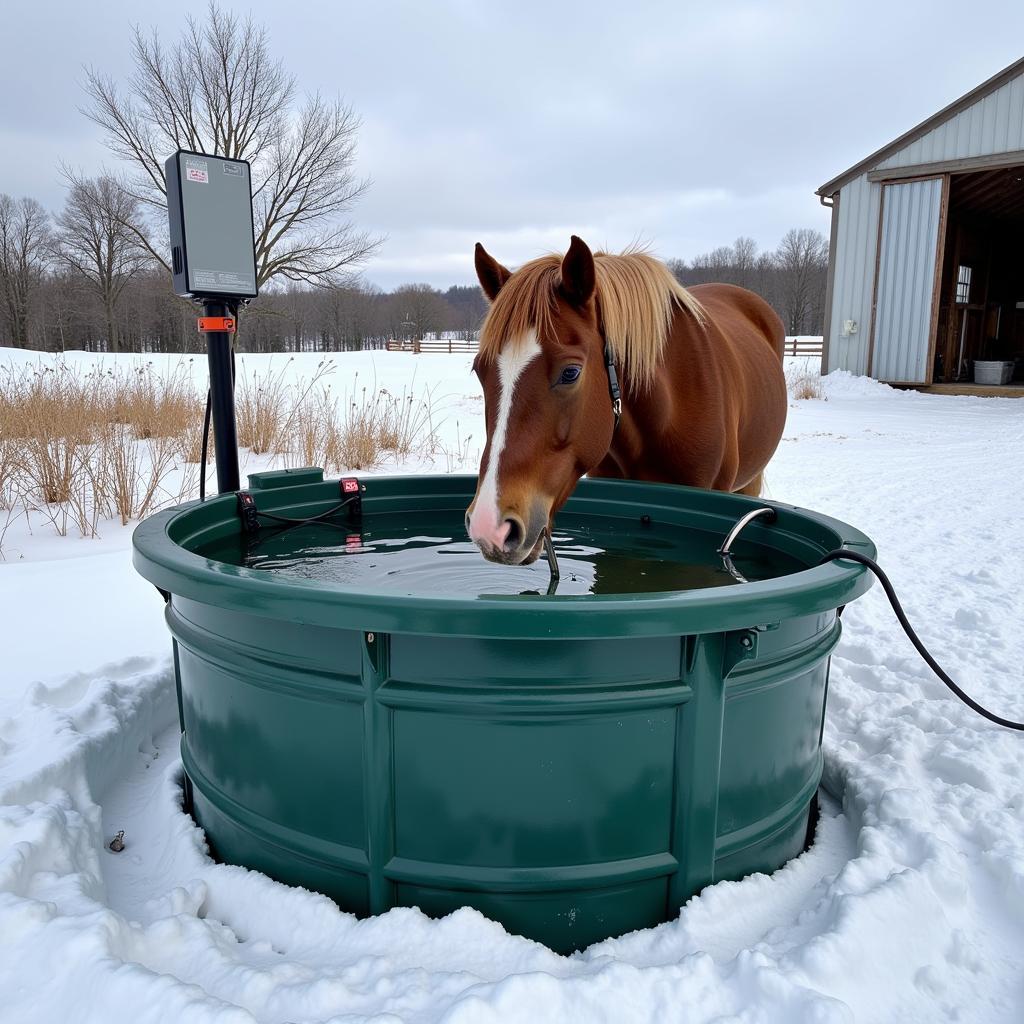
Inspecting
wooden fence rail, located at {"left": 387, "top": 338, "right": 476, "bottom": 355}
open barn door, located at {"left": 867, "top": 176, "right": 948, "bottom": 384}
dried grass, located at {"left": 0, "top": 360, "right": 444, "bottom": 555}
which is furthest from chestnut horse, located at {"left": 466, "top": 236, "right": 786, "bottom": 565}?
wooden fence rail, located at {"left": 387, "top": 338, "right": 476, "bottom": 355}

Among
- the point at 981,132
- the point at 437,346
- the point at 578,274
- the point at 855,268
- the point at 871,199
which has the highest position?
the point at 981,132

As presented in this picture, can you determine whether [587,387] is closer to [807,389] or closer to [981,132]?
[807,389]

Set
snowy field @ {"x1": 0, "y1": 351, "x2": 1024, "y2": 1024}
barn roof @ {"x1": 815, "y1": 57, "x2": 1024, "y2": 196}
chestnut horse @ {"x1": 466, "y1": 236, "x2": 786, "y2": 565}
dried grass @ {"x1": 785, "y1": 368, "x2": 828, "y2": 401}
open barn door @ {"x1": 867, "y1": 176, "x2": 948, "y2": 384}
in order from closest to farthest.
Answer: snowy field @ {"x1": 0, "y1": 351, "x2": 1024, "y2": 1024}
chestnut horse @ {"x1": 466, "y1": 236, "x2": 786, "y2": 565}
barn roof @ {"x1": 815, "y1": 57, "x2": 1024, "y2": 196}
open barn door @ {"x1": 867, "y1": 176, "x2": 948, "y2": 384}
dried grass @ {"x1": 785, "y1": 368, "x2": 828, "y2": 401}

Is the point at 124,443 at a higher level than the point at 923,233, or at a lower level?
lower

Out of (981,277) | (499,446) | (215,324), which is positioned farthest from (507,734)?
(981,277)

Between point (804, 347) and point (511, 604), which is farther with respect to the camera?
point (804, 347)

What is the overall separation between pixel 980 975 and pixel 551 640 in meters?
0.99

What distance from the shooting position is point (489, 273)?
2334 millimetres

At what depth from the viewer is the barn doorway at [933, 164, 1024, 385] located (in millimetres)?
13430

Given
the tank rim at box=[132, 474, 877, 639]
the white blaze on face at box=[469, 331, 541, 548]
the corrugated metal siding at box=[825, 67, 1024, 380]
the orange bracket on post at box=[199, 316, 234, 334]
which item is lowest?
the tank rim at box=[132, 474, 877, 639]

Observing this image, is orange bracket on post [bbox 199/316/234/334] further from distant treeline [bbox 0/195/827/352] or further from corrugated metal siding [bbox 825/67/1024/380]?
distant treeline [bbox 0/195/827/352]

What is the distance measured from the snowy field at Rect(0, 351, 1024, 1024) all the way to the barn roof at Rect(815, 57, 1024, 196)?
39.7 ft

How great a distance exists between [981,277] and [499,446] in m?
17.4

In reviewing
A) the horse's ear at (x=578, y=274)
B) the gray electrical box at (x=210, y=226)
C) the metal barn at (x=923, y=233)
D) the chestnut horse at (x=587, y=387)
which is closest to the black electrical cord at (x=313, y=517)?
the gray electrical box at (x=210, y=226)
